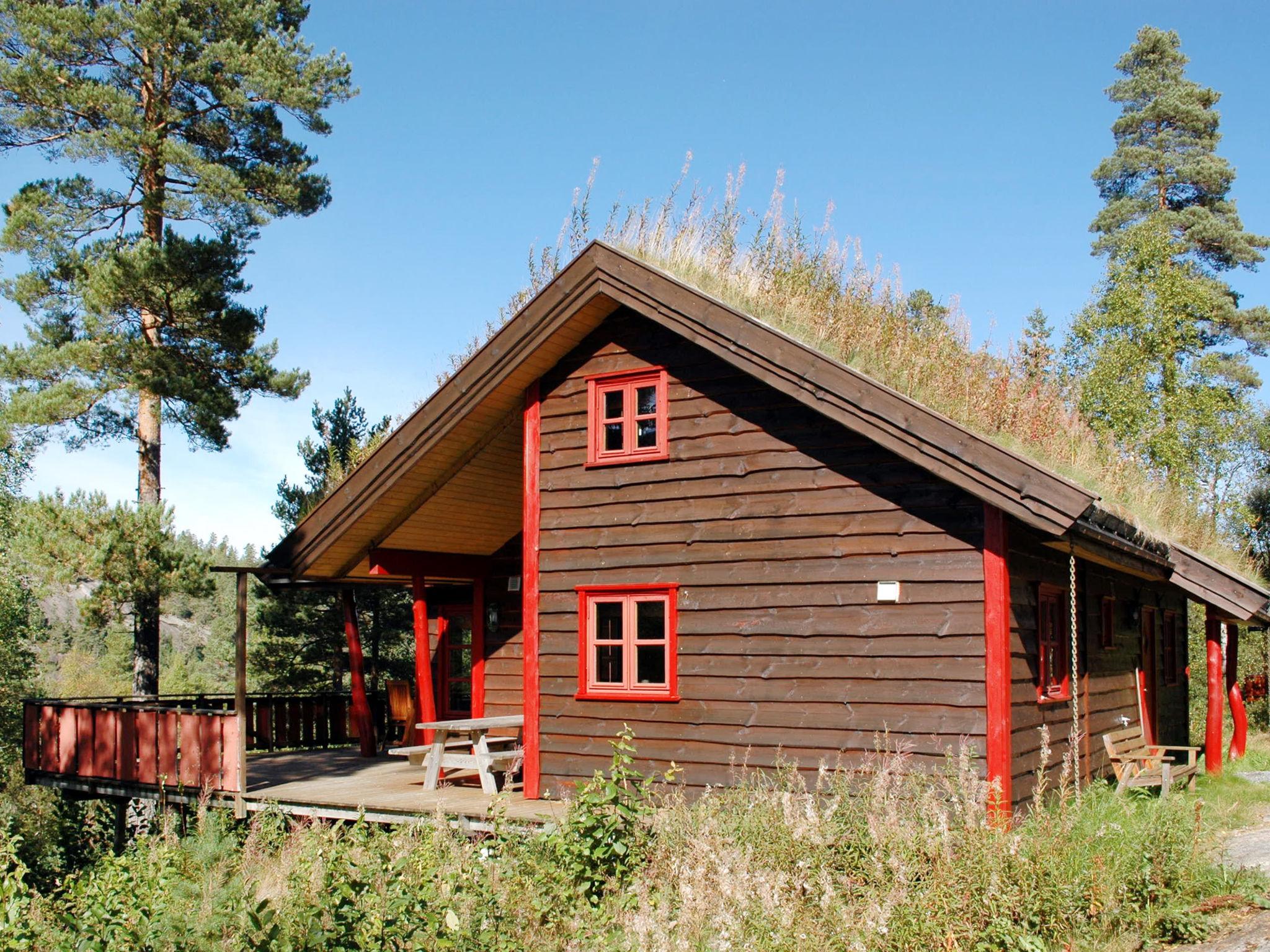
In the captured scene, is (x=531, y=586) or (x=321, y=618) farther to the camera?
(x=321, y=618)

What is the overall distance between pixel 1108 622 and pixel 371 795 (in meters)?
8.75

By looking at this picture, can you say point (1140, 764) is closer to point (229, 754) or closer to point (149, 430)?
point (229, 754)

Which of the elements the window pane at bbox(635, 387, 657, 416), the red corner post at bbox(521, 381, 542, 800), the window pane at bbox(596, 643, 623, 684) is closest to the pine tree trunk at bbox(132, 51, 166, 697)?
the red corner post at bbox(521, 381, 542, 800)

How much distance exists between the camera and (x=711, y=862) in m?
8.06

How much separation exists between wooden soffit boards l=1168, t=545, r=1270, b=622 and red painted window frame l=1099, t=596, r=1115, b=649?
845 mm

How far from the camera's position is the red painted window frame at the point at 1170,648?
17.8m

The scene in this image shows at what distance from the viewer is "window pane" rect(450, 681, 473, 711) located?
17750 millimetres

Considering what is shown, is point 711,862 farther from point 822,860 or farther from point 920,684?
point 920,684

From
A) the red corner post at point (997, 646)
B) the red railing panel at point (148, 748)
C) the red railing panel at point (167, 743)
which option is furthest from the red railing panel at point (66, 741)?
the red corner post at point (997, 646)

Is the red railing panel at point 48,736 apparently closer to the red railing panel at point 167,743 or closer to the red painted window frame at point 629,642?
the red railing panel at point 167,743

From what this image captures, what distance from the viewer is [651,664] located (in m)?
11.9

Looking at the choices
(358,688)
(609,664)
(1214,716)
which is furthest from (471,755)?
(1214,716)

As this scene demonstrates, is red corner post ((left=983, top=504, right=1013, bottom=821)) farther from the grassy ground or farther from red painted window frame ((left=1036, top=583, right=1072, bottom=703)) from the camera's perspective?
red painted window frame ((left=1036, top=583, right=1072, bottom=703))

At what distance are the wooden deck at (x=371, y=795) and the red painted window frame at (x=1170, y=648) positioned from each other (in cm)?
1076
